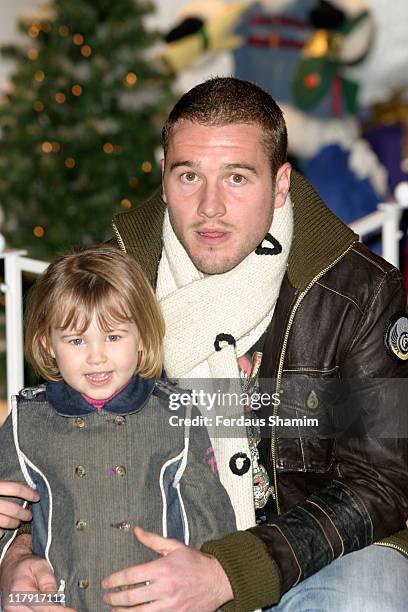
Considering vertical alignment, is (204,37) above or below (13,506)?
above

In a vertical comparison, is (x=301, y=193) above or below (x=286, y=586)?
above

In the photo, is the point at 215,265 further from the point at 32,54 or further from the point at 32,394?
the point at 32,54

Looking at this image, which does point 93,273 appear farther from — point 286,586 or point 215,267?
point 286,586

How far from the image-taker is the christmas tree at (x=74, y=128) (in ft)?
19.7

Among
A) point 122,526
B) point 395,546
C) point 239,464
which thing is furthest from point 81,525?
point 395,546

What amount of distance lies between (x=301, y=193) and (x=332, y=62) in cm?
385

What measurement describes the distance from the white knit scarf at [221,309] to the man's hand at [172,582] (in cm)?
47

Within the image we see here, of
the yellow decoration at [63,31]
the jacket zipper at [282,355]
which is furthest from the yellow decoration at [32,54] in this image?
the jacket zipper at [282,355]

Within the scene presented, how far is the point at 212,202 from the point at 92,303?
1.57ft

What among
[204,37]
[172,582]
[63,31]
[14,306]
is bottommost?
[172,582]

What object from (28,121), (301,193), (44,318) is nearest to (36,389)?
(44,318)

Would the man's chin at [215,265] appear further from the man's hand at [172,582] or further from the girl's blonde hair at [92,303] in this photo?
the man's hand at [172,582]

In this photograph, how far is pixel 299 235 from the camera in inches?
109

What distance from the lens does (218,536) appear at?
234 cm
